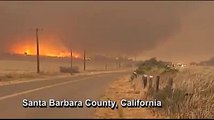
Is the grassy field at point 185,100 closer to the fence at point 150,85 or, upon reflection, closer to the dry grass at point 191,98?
the dry grass at point 191,98

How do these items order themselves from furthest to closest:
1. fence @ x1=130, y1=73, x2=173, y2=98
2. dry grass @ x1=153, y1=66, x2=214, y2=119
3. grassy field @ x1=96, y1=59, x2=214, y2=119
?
fence @ x1=130, y1=73, x2=173, y2=98 < dry grass @ x1=153, y1=66, x2=214, y2=119 < grassy field @ x1=96, y1=59, x2=214, y2=119

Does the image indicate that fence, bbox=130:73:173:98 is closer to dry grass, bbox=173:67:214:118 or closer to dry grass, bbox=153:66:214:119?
dry grass, bbox=153:66:214:119

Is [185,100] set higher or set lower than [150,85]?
lower

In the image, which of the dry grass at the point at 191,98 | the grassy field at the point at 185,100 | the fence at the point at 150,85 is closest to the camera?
the grassy field at the point at 185,100

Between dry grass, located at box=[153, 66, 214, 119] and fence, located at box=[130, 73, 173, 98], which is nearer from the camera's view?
dry grass, located at box=[153, 66, 214, 119]

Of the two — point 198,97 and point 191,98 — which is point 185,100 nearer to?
point 191,98

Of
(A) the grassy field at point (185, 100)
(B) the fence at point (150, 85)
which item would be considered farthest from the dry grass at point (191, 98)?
(B) the fence at point (150, 85)

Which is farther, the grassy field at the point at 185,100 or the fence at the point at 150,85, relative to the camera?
the fence at the point at 150,85

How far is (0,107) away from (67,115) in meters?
4.27

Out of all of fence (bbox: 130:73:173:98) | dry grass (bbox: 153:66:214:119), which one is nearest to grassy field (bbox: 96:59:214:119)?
dry grass (bbox: 153:66:214:119)

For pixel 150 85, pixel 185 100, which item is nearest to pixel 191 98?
pixel 185 100

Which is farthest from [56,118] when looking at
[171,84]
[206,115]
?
[171,84]

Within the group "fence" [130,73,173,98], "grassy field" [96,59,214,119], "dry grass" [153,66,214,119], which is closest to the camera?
"grassy field" [96,59,214,119]

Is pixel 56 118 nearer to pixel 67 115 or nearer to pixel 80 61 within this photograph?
pixel 67 115
